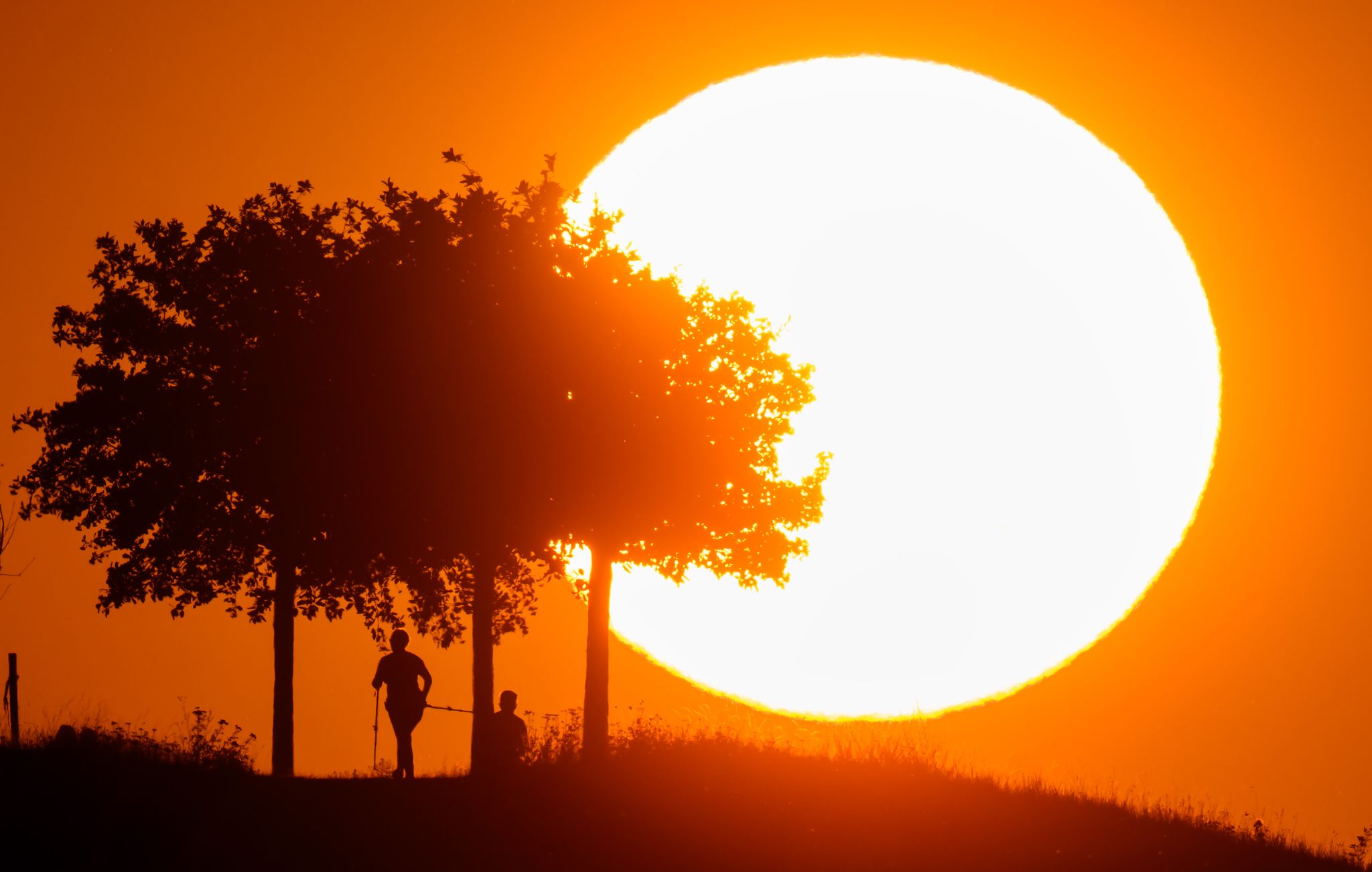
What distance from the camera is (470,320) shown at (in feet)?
120

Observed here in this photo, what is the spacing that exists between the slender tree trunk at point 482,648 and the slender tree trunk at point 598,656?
1987 millimetres

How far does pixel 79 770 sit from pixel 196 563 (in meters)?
14.4

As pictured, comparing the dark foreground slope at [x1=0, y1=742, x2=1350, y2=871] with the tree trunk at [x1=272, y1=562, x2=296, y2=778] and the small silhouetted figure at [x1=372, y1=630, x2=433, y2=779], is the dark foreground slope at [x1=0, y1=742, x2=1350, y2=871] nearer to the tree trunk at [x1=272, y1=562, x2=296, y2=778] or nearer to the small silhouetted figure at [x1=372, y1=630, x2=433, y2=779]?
the small silhouetted figure at [x1=372, y1=630, x2=433, y2=779]

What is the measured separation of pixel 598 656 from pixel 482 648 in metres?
2.48

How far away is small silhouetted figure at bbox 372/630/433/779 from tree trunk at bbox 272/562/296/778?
6397 mm

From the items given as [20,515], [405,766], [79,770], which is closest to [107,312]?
[20,515]

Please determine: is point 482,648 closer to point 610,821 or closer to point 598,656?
point 598,656

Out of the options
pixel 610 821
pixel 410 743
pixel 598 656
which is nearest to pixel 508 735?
pixel 410 743

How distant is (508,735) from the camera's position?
31.9 metres

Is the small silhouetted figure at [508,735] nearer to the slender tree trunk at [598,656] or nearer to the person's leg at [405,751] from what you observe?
the slender tree trunk at [598,656]

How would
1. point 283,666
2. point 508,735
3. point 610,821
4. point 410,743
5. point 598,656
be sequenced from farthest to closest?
point 283,666 → point 598,656 → point 410,743 → point 508,735 → point 610,821

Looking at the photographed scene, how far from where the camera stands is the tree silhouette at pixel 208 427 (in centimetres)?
3775

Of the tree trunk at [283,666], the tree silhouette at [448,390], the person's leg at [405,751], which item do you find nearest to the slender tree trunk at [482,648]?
the tree silhouette at [448,390]

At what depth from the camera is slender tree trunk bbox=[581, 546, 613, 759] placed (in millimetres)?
33656
